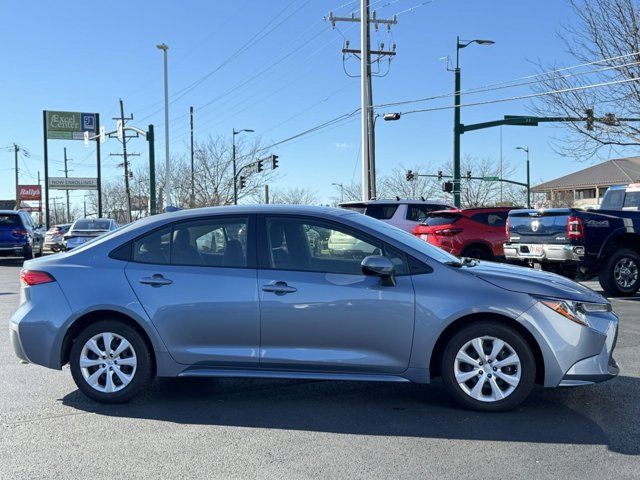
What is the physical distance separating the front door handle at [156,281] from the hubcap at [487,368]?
2.35 metres

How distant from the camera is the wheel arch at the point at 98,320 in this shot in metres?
5.18

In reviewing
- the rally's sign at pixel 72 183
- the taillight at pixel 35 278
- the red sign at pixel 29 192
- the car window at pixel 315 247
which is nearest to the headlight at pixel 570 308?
the car window at pixel 315 247

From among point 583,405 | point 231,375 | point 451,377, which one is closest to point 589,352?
point 583,405

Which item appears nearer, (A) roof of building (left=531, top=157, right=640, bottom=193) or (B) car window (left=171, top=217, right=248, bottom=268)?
(B) car window (left=171, top=217, right=248, bottom=268)

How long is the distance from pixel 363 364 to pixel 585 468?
1.70m

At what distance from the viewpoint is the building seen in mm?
58062

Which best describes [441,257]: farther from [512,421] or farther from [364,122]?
[364,122]

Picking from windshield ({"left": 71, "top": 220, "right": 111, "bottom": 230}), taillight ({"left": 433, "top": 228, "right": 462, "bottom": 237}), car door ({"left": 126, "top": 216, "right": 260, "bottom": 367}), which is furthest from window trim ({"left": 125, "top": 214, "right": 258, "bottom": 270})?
windshield ({"left": 71, "top": 220, "right": 111, "bottom": 230})

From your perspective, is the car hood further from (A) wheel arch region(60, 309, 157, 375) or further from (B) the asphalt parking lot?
(A) wheel arch region(60, 309, 157, 375)

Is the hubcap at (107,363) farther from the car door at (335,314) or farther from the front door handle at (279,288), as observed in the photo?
the front door handle at (279,288)

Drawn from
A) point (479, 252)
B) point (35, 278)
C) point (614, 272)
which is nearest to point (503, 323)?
point (35, 278)

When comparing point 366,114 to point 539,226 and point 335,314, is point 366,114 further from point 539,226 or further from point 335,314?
point 335,314

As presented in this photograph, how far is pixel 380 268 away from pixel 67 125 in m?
55.5

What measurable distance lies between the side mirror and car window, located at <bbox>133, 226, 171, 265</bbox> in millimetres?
1637
